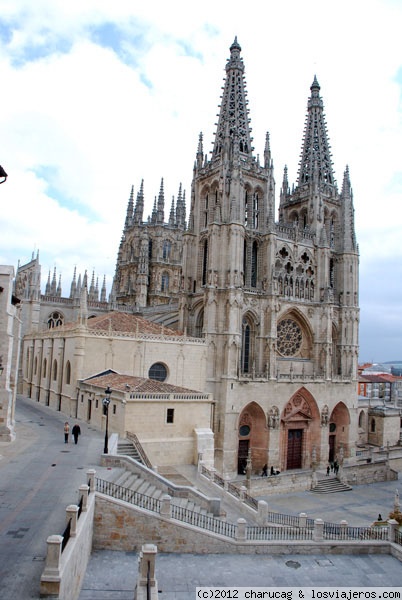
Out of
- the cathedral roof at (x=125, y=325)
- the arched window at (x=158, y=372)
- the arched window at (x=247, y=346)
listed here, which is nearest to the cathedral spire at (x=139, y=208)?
the cathedral roof at (x=125, y=325)

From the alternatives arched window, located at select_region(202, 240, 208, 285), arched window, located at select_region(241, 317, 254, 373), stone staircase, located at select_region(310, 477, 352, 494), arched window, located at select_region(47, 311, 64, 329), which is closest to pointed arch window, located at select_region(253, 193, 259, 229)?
arched window, located at select_region(202, 240, 208, 285)

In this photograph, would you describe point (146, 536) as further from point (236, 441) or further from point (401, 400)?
point (401, 400)

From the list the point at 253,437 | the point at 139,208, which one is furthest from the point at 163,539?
the point at 139,208

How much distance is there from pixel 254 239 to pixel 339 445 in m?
20.5

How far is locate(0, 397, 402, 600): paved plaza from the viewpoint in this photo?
11172 mm

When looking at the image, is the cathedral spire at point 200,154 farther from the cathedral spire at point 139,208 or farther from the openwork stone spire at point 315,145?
the cathedral spire at point 139,208

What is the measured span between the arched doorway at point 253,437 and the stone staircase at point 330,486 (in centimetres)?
453

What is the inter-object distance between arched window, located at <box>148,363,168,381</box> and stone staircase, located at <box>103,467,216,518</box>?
52.8 feet

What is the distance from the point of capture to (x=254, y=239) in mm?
42031

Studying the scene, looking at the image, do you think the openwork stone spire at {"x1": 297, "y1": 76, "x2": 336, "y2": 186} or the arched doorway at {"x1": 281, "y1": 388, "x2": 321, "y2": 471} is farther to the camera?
the openwork stone spire at {"x1": 297, "y1": 76, "x2": 336, "y2": 186}

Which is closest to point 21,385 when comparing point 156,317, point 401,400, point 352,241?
point 156,317

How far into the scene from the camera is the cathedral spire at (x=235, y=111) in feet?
142

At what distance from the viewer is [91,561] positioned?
14250mm

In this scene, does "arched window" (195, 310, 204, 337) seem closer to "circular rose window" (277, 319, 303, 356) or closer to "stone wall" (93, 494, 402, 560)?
"circular rose window" (277, 319, 303, 356)
